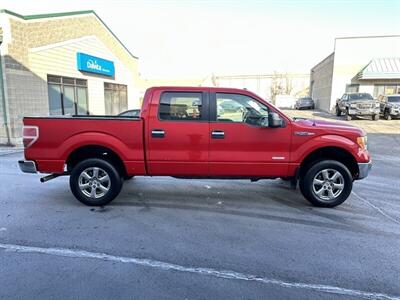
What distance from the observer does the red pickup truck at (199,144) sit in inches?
199

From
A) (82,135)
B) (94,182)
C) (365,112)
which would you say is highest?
(365,112)

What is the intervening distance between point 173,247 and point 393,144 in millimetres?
12455

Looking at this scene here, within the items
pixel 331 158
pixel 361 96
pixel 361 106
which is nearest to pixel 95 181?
pixel 331 158

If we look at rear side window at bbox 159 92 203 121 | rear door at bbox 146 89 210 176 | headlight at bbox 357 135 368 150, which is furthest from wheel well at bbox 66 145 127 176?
headlight at bbox 357 135 368 150

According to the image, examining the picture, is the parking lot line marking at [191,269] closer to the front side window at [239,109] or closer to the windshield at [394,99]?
the front side window at [239,109]

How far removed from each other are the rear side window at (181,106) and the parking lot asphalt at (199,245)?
5.10 feet

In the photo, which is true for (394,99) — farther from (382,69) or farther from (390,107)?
(382,69)

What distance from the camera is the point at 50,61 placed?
1534 centimetres

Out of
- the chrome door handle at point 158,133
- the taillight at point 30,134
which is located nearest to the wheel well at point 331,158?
the chrome door handle at point 158,133

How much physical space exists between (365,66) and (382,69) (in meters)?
1.57

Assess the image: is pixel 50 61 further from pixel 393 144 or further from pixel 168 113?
pixel 393 144

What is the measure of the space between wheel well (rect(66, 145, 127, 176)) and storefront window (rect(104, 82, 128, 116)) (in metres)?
16.5

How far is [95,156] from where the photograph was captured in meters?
5.37

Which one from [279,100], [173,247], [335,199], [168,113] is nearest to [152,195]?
[168,113]
